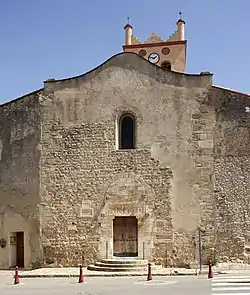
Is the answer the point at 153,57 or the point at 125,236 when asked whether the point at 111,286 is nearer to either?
the point at 125,236

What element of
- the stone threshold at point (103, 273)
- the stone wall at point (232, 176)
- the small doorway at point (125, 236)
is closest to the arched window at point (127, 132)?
the small doorway at point (125, 236)

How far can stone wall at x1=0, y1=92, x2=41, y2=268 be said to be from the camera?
68.6 feet

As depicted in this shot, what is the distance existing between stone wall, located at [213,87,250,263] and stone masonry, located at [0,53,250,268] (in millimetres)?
39

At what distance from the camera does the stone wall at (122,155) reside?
19938mm

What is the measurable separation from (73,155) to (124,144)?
7.12ft

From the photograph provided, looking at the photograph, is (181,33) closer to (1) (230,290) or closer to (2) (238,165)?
(2) (238,165)

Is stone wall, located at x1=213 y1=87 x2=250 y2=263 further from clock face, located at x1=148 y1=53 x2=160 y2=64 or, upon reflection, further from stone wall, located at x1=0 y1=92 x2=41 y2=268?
clock face, located at x1=148 y1=53 x2=160 y2=64

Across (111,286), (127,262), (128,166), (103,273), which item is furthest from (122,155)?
(111,286)

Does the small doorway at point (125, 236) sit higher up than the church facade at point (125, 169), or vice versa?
the church facade at point (125, 169)

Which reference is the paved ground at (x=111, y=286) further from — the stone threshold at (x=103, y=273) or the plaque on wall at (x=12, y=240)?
the plaque on wall at (x=12, y=240)

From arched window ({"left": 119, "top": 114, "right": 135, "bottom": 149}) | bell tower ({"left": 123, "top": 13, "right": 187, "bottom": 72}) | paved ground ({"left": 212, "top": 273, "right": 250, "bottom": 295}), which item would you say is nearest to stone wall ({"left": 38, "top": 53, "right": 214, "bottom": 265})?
arched window ({"left": 119, "top": 114, "right": 135, "bottom": 149})

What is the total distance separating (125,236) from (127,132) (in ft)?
14.1

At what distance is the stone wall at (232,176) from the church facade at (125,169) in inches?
1.5

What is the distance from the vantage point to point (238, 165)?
19.7 m
